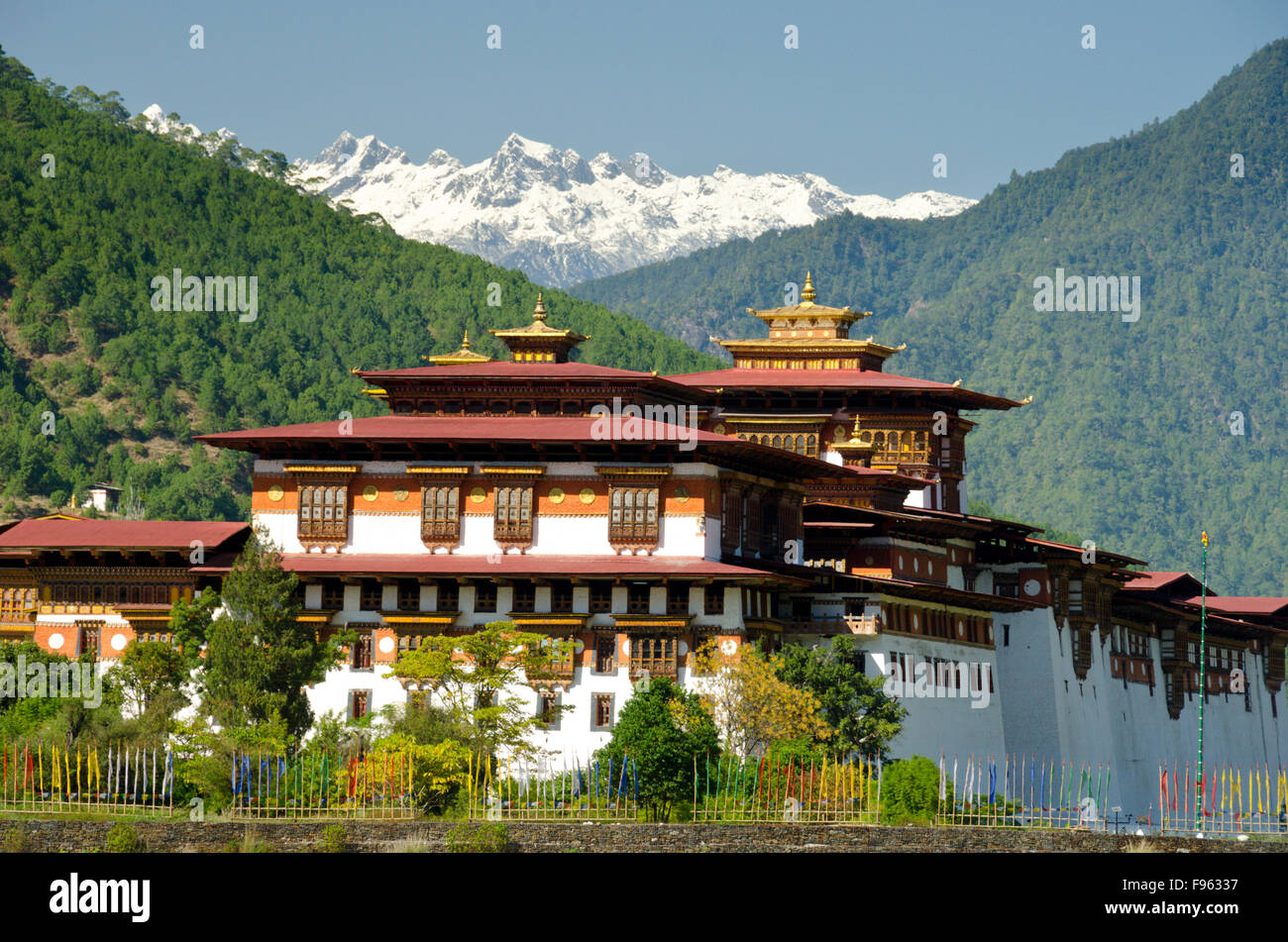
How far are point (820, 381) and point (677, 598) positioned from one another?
86.0ft

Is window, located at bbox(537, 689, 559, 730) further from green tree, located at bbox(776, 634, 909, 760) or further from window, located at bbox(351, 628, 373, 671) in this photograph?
green tree, located at bbox(776, 634, 909, 760)

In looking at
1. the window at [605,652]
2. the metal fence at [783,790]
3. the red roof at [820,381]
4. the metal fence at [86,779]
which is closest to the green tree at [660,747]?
the metal fence at [783,790]

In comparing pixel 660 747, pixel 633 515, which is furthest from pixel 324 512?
pixel 660 747

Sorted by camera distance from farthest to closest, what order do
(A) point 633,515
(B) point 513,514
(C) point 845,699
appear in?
(B) point 513,514 → (A) point 633,515 → (C) point 845,699

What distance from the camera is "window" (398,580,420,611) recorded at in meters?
75.8

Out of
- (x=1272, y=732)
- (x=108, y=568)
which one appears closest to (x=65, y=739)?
(x=108, y=568)

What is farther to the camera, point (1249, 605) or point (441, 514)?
point (1249, 605)

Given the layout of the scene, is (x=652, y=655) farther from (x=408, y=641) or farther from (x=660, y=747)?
(x=660, y=747)

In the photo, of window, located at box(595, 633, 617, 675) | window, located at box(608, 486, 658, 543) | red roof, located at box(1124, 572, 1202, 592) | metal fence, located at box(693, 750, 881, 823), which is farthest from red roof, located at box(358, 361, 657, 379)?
red roof, located at box(1124, 572, 1202, 592)

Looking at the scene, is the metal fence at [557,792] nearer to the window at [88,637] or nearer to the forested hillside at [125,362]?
the window at [88,637]

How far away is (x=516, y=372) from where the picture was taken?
291 ft

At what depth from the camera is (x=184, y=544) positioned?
253 feet

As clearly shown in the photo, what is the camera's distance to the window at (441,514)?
252 ft
